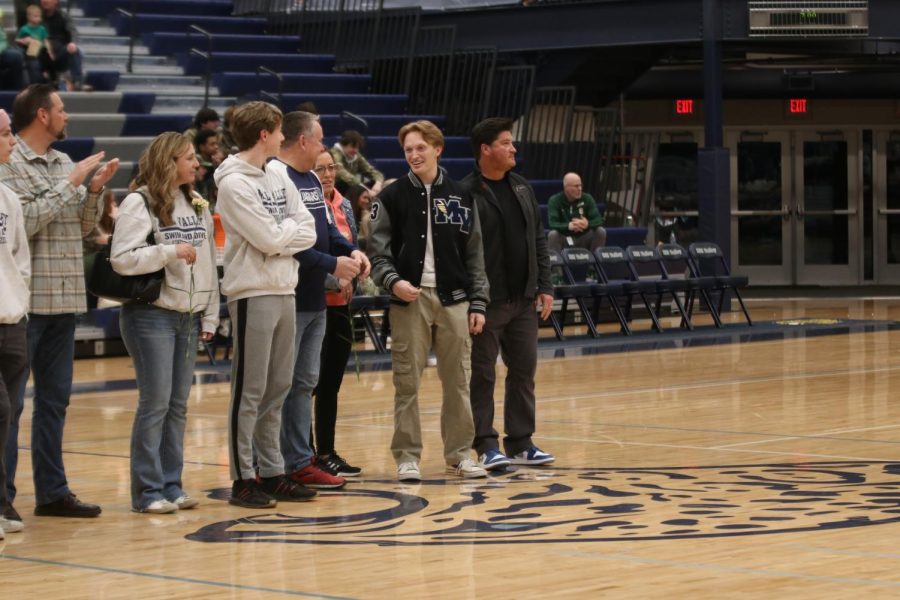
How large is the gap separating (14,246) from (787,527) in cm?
318

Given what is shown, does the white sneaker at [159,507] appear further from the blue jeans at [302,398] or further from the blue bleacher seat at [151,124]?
the blue bleacher seat at [151,124]

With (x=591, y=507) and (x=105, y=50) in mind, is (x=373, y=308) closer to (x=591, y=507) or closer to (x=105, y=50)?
(x=105, y=50)

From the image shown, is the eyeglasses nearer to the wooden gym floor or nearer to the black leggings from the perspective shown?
the black leggings

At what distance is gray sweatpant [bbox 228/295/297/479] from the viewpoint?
23.6 feet

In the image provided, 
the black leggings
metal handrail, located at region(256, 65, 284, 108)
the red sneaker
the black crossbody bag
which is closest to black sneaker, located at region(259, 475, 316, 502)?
the red sneaker

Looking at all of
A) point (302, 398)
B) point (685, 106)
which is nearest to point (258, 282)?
point (302, 398)

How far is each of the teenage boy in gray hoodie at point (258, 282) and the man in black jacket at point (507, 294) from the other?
130cm

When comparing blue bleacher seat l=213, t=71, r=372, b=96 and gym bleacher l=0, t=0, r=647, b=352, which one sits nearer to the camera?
gym bleacher l=0, t=0, r=647, b=352

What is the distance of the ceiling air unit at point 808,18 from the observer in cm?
2003

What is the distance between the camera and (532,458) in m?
8.35

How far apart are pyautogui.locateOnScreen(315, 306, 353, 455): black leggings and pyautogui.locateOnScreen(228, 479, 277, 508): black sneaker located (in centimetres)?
100

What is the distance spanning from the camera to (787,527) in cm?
638

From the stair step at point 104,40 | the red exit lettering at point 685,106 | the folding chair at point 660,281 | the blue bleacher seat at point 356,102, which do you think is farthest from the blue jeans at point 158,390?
the red exit lettering at point 685,106

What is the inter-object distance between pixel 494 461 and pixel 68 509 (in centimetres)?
211
